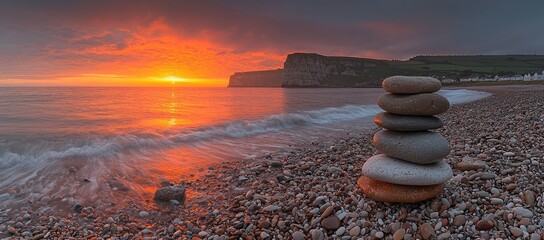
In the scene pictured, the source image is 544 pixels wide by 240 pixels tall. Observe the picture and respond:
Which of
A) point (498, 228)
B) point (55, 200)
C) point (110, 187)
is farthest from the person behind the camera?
point (110, 187)

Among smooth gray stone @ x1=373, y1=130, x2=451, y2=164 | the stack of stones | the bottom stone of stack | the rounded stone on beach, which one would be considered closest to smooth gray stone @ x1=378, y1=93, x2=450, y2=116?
the stack of stones

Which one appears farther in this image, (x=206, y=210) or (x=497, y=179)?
(x=206, y=210)

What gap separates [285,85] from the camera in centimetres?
15962

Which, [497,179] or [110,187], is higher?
[497,179]

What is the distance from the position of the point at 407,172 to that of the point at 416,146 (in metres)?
0.44

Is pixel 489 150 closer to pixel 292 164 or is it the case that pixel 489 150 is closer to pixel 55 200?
pixel 292 164

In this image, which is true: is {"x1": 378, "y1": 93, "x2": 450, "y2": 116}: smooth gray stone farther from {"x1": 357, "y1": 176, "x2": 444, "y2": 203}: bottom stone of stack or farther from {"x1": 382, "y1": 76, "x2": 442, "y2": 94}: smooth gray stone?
{"x1": 357, "y1": 176, "x2": 444, "y2": 203}: bottom stone of stack

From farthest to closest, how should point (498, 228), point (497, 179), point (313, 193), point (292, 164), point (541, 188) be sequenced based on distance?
point (292, 164) < point (313, 193) < point (497, 179) < point (541, 188) < point (498, 228)

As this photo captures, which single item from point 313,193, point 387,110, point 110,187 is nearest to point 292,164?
point 313,193

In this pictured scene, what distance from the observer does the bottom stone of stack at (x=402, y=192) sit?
450cm

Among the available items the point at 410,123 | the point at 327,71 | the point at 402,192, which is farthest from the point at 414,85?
the point at 327,71

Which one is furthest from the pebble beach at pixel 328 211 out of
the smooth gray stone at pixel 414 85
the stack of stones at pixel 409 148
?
the smooth gray stone at pixel 414 85

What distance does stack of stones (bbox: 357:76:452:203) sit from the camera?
4.55 m

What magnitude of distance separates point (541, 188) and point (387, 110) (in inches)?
93.1
